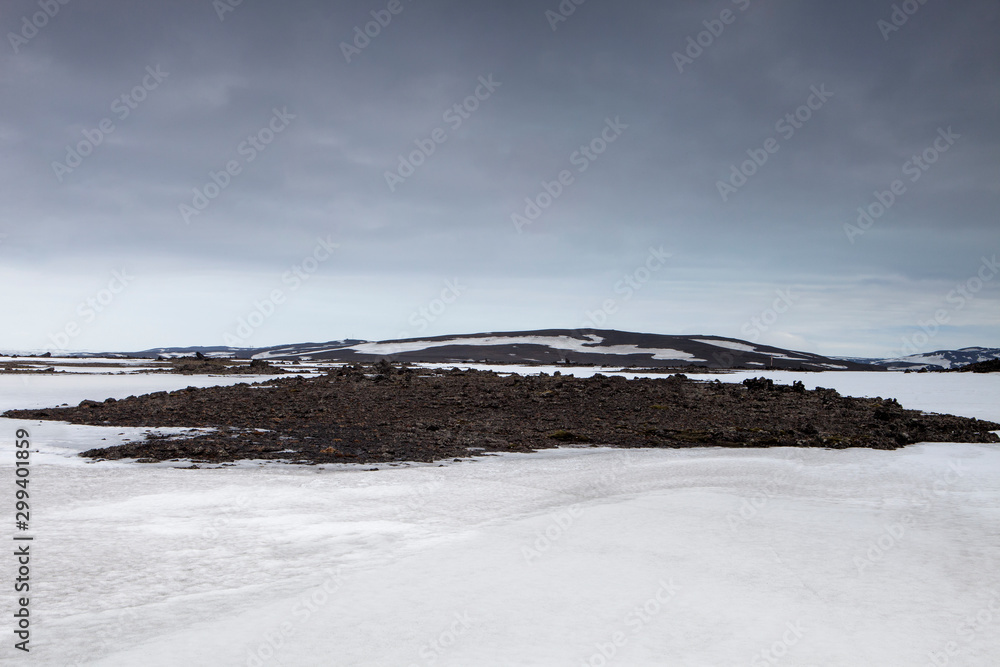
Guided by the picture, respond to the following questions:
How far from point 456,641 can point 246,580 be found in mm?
2366

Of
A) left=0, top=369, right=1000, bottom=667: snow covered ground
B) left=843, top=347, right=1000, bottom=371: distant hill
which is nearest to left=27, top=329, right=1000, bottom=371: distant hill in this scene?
left=843, top=347, right=1000, bottom=371: distant hill

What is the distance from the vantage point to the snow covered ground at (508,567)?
14.7ft

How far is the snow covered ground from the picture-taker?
4488mm

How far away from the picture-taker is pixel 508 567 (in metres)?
6.10

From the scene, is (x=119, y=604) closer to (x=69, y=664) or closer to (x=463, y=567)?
(x=69, y=664)

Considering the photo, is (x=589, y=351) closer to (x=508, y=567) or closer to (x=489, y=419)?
(x=489, y=419)

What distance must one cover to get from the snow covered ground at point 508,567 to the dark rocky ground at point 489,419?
97.0 inches

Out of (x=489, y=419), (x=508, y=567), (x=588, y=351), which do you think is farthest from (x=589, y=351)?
(x=508, y=567)

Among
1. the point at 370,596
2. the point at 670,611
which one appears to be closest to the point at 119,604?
the point at 370,596

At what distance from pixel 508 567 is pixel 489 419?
11.9 metres

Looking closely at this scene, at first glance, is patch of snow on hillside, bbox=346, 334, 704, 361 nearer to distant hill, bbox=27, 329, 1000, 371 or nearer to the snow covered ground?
distant hill, bbox=27, 329, 1000, 371

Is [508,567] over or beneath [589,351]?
beneath

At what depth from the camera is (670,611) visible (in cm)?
506

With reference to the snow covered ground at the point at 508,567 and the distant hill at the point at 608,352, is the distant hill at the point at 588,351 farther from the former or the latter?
the snow covered ground at the point at 508,567
